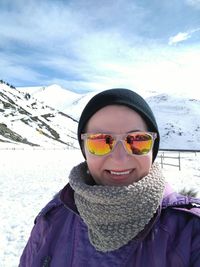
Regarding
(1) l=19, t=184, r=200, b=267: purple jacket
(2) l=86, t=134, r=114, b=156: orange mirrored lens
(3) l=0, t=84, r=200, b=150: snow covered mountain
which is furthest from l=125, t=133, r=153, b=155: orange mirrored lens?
(3) l=0, t=84, r=200, b=150: snow covered mountain

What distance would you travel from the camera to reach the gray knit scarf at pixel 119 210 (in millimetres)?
1871

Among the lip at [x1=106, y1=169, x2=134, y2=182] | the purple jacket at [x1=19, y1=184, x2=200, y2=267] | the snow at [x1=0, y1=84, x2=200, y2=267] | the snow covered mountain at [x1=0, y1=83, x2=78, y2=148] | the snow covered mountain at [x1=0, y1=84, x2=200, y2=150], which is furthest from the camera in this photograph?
the snow covered mountain at [x1=0, y1=84, x2=200, y2=150]

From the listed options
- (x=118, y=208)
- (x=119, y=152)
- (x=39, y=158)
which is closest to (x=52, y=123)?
(x=39, y=158)

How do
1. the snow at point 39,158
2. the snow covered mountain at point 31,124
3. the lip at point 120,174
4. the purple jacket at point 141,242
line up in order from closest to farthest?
the purple jacket at point 141,242 → the lip at point 120,174 → the snow at point 39,158 → the snow covered mountain at point 31,124

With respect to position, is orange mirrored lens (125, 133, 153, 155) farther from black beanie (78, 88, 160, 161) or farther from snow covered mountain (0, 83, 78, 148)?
snow covered mountain (0, 83, 78, 148)

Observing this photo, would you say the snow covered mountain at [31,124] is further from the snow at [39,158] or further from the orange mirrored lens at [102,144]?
the orange mirrored lens at [102,144]

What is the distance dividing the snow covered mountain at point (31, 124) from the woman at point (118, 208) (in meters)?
69.1

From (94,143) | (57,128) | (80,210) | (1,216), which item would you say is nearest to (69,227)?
(80,210)

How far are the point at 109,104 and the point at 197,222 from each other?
82 centimetres

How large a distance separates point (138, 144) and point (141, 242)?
0.55m

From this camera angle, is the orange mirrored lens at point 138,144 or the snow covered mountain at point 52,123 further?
the snow covered mountain at point 52,123

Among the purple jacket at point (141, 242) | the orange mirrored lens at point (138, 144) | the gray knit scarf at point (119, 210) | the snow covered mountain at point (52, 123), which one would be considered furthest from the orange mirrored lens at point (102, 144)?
the snow covered mountain at point (52, 123)

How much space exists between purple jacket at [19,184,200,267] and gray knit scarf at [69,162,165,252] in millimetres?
58

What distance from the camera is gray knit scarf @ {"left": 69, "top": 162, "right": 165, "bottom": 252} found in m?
1.87
